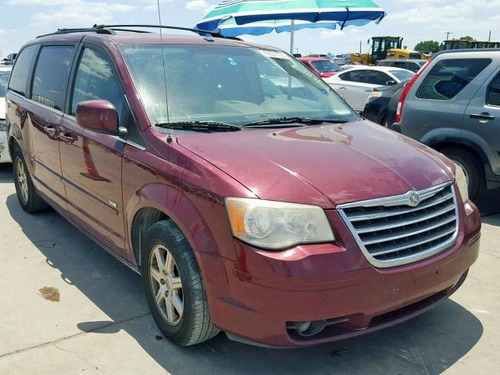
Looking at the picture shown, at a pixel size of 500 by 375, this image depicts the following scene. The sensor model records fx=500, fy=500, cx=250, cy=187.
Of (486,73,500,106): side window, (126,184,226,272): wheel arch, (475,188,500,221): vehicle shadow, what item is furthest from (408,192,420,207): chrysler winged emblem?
(475,188,500,221): vehicle shadow

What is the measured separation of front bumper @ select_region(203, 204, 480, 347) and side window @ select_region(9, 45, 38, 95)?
3.83 m

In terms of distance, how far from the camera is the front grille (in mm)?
2428

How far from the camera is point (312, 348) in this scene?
9.52ft

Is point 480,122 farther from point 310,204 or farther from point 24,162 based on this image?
point 24,162

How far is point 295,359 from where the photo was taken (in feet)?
9.20

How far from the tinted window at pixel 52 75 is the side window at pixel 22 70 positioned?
34cm

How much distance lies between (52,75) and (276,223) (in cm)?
309

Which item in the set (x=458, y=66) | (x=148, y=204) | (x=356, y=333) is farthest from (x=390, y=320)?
(x=458, y=66)

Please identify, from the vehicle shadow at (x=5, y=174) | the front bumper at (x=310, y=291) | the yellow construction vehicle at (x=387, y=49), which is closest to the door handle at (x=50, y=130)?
the front bumper at (x=310, y=291)

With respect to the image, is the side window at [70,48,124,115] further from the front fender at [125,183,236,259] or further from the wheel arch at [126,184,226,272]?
the front fender at [125,183,236,259]

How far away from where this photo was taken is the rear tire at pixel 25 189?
5250mm

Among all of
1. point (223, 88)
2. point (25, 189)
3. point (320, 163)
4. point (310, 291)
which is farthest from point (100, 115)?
point (25, 189)

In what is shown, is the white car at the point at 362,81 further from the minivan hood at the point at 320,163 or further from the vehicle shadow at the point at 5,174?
the minivan hood at the point at 320,163

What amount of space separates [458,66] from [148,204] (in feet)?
14.0
